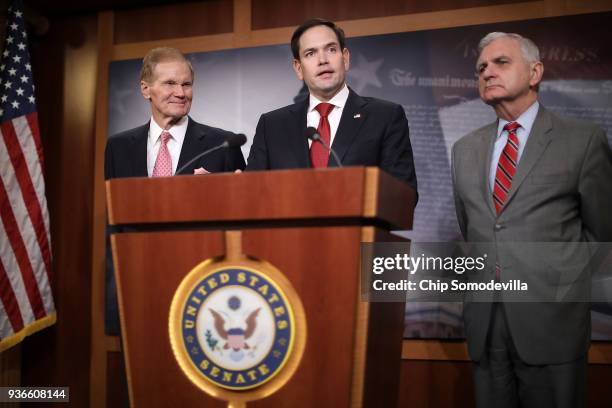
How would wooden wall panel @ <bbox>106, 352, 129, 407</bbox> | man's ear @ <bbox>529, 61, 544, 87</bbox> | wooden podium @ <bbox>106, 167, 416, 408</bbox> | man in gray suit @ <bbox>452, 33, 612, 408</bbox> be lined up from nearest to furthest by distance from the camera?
wooden podium @ <bbox>106, 167, 416, 408</bbox>, man in gray suit @ <bbox>452, 33, 612, 408</bbox>, man's ear @ <bbox>529, 61, 544, 87</bbox>, wooden wall panel @ <bbox>106, 352, 129, 407</bbox>

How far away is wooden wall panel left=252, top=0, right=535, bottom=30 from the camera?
3.88m

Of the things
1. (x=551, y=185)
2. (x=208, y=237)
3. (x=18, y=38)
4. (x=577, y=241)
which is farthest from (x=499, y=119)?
(x=18, y=38)

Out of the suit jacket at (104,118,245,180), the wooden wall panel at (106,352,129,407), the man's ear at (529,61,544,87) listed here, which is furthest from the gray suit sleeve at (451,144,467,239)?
the wooden wall panel at (106,352,129,407)

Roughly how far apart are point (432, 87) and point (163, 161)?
166 centimetres

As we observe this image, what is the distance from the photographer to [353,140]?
2.53 metres

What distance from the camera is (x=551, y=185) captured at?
249 centimetres

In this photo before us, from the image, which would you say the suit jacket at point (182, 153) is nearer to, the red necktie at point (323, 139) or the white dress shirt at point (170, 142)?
the white dress shirt at point (170, 142)

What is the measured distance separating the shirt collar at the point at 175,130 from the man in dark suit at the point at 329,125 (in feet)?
2.00

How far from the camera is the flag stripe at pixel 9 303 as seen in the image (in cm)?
378

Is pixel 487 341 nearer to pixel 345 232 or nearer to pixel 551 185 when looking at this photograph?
pixel 551 185

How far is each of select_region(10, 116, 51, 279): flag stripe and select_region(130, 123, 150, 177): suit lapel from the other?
1.13 meters

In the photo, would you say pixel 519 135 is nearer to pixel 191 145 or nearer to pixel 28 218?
pixel 191 145

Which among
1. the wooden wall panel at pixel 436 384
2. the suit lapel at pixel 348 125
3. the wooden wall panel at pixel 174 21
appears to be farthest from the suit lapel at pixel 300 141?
the wooden wall panel at pixel 174 21

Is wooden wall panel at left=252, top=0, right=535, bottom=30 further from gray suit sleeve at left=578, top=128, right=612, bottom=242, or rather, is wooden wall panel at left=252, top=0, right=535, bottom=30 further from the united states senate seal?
the united states senate seal
